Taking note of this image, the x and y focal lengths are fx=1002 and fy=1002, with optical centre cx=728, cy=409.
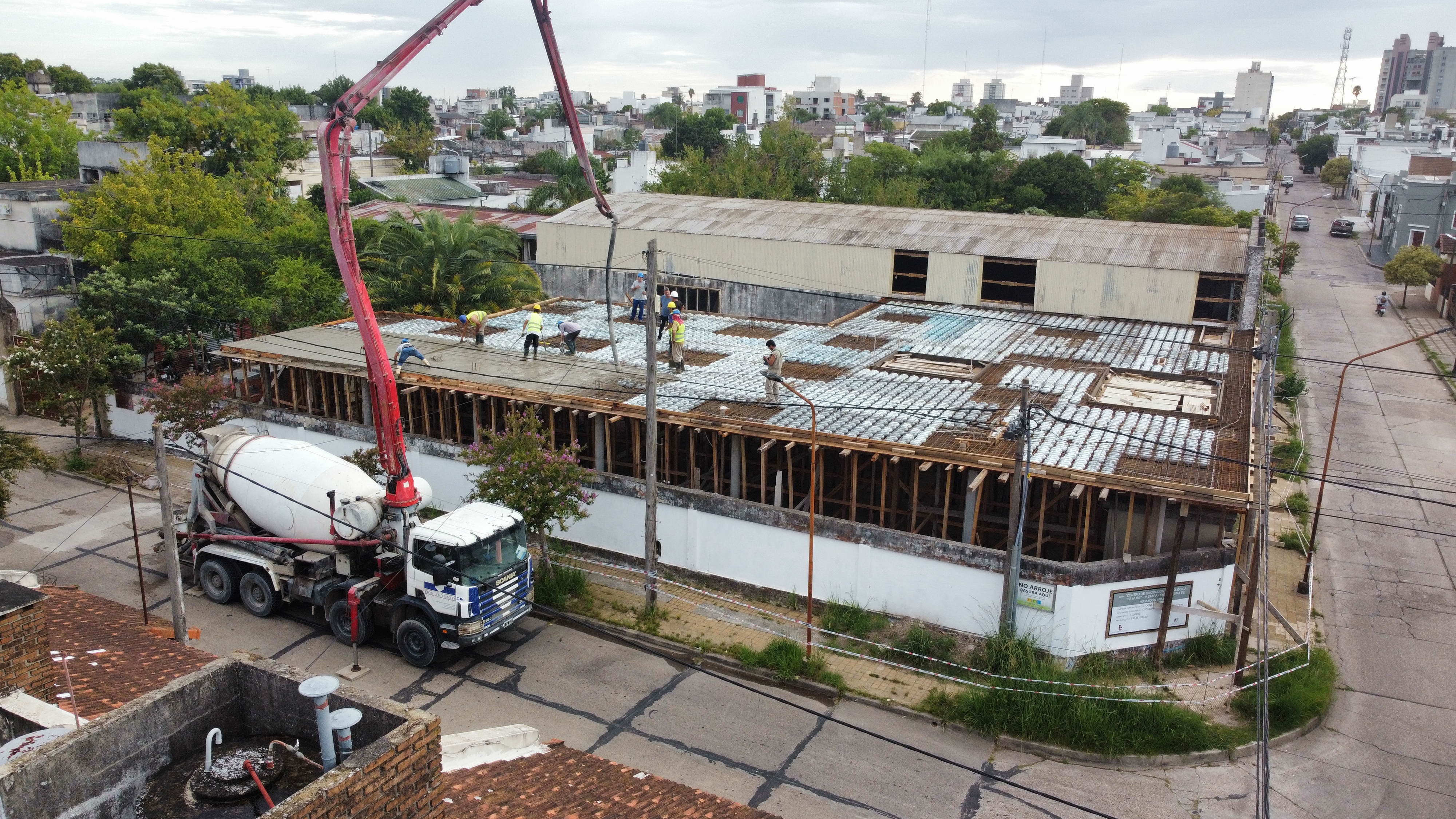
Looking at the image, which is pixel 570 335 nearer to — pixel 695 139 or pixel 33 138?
pixel 33 138

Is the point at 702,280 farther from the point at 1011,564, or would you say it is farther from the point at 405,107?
the point at 405,107

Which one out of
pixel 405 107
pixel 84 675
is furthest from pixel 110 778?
pixel 405 107

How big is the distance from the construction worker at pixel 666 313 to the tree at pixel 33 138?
5306cm

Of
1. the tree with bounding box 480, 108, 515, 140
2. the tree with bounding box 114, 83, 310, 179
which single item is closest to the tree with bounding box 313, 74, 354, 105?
the tree with bounding box 480, 108, 515, 140

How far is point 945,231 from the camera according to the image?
35406 mm

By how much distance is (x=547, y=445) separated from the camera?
23.4 m

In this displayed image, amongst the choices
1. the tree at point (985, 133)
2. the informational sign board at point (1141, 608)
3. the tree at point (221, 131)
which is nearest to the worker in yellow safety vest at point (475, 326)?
the informational sign board at point (1141, 608)

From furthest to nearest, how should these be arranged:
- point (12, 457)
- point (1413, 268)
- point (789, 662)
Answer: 1. point (1413, 268)
2. point (12, 457)
3. point (789, 662)

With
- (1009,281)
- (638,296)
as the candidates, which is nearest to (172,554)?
(638,296)

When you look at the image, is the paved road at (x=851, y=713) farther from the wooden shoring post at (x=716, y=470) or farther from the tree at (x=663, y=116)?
the tree at (x=663, y=116)

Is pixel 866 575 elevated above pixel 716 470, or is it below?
below

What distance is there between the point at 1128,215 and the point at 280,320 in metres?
49.7

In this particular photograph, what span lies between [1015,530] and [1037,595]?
4.64 feet

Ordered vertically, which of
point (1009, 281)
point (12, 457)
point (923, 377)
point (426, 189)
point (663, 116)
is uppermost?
point (663, 116)
